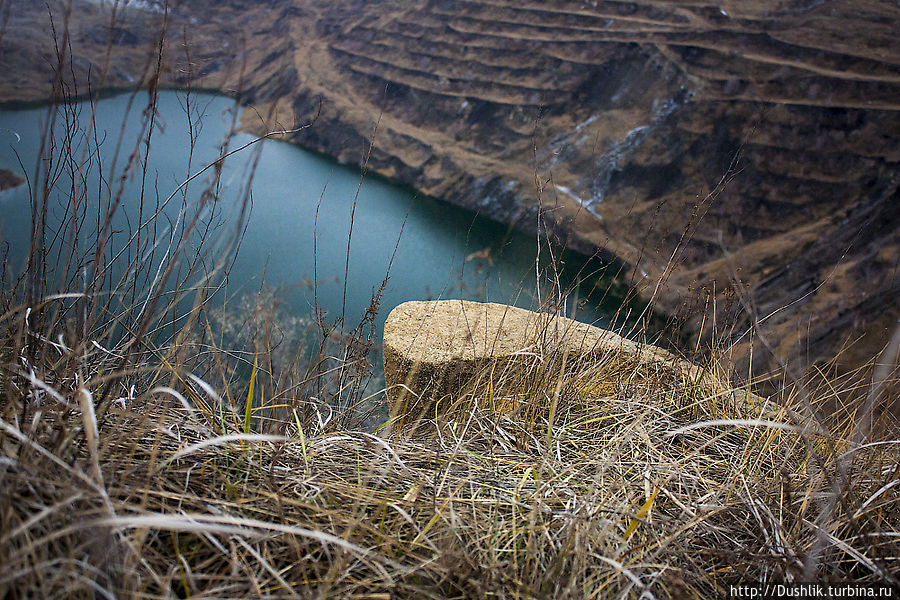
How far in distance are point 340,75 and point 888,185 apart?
14.8 metres

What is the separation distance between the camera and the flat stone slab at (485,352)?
158 centimetres

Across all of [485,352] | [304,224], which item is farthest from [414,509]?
[304,224]

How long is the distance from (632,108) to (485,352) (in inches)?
587

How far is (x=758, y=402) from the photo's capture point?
176 cm

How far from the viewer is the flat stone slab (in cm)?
158

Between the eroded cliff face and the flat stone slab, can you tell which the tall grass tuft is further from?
the eroded cliff face

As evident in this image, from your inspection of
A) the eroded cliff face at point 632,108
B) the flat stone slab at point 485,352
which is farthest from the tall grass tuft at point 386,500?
the eroded cliff face at point 632,108

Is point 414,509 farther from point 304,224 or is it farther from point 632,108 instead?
point 632,108

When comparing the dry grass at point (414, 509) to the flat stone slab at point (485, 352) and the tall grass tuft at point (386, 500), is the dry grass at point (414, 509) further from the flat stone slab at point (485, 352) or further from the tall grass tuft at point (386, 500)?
the flat stone slab at point (485, 352)

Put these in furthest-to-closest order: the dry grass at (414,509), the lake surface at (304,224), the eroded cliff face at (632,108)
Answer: the eroded cliff face at (632,108)
the lake surface at (304,224)
the dry grass at (414,509)

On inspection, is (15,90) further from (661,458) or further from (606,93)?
(661,458)

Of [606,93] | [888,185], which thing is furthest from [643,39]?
[888,185]

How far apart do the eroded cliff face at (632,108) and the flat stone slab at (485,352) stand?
18.9 ft

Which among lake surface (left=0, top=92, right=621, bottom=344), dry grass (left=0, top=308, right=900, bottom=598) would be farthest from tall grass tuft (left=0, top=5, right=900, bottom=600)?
lake surface (left=0, top=92, right=621, bottom=344)
